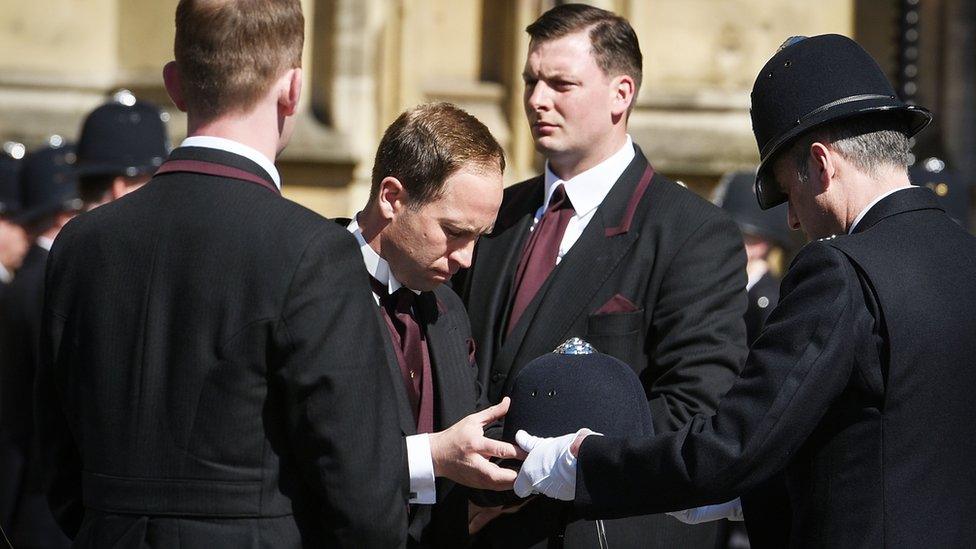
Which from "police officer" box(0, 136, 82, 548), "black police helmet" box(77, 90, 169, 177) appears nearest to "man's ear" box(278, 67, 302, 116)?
"police officer" box(0, 136, 82, 548)

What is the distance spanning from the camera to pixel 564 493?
3.40 metres

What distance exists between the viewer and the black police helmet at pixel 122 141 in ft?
20.5

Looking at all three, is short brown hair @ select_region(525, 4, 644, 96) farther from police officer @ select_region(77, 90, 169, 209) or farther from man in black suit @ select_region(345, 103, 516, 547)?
police officer @ select_region(77, 90, 169, 209)

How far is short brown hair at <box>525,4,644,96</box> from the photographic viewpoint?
4.61 metres

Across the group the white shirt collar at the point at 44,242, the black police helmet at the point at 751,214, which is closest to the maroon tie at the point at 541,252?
the white shirt collar at the point at 44,242

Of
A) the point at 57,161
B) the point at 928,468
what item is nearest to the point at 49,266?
the point at 928,468

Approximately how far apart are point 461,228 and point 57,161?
15.6 feet

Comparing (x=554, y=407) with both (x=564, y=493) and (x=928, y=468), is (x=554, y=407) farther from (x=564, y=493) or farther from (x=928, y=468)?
(x=928, y=468)

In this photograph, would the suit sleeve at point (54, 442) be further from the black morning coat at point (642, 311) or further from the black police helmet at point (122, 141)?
the black police helmet at point (122, 141)

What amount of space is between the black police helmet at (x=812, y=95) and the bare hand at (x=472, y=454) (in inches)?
30.9

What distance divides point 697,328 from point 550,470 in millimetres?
841

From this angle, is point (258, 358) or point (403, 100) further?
point (403, 100)

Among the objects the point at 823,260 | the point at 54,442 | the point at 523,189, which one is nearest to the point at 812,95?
the point at 823,260

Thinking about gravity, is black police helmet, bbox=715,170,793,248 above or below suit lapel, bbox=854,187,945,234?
below
